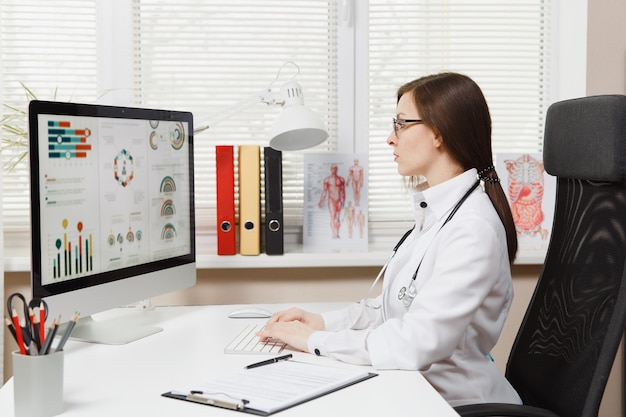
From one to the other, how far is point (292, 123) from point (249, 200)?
0.41 m

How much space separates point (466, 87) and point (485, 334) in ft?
1.81

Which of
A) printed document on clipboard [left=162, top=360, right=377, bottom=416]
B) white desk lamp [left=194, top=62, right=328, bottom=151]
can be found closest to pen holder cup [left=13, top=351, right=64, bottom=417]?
printed document on clipboard [left=162, top=360, right=377, bottom=416]

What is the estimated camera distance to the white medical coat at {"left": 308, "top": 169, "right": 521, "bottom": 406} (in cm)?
134

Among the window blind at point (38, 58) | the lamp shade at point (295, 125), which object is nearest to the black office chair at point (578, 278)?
the lamp shade at point (295, 125)

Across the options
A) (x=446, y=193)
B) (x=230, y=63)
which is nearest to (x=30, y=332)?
(x=446, y=193)

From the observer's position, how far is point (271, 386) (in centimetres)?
119

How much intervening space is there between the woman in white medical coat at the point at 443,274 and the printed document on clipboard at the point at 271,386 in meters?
0.10

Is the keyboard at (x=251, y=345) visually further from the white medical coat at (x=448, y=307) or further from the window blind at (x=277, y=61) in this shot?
the window blind at (x=277, y=61)

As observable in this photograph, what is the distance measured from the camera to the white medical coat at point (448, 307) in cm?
134

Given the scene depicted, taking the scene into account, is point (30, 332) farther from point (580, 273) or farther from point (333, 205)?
point (333, 205)

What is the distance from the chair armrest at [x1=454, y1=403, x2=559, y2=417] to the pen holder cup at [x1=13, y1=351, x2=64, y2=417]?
0.73 m

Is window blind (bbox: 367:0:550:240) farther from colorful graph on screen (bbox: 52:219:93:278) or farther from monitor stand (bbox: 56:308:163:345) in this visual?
colorful graph on screen (bbox: 52:219:93:278)

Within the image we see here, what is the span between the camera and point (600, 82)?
2.60 metres

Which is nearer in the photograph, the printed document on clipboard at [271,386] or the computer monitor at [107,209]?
the printed document on clipboard at [271,386]
